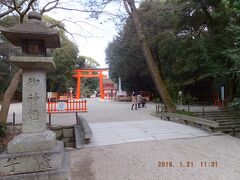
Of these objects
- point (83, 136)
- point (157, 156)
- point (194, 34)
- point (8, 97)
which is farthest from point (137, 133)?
point (194, 34)

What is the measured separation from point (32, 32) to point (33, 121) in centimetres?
199

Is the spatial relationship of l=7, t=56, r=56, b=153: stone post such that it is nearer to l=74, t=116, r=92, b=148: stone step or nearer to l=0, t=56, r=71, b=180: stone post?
l=0, t=56, r=71, b=180: stone post

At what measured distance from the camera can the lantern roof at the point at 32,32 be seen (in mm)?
5141

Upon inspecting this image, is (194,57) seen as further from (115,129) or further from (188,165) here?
(188,165)

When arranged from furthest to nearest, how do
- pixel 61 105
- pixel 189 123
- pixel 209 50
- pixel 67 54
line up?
1. pixel 67 54
2. pixel 61 105
3. pixel 209 50
4. pixel 189 123

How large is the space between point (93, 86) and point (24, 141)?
3141 inches

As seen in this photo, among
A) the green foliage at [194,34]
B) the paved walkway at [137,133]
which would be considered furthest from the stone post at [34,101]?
the green foliage at [194,34]

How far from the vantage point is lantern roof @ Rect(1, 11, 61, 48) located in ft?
16.9

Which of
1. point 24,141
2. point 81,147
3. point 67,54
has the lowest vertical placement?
point 81,147

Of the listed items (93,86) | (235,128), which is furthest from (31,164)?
(93,86)

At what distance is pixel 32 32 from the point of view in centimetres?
517

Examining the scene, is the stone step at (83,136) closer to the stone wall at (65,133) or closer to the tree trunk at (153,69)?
the stone wall at (65,133)

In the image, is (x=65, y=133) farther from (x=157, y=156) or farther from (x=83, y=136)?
(x=157, y=156)

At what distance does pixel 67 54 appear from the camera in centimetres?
4250
